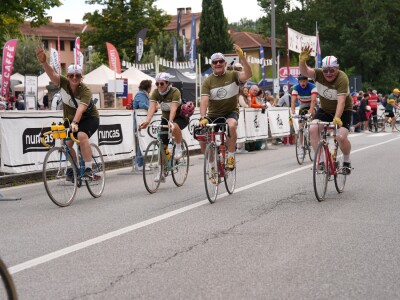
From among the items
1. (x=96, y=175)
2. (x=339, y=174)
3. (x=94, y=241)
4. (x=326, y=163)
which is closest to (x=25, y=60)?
(x=96, y=175)

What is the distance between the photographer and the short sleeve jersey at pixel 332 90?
1027cm

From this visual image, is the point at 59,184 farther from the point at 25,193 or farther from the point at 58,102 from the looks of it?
the point at 58,102

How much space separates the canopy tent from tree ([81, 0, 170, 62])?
3964 centimetres

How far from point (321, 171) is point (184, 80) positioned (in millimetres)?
24142

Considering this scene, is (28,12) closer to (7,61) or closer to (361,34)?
(7,61)

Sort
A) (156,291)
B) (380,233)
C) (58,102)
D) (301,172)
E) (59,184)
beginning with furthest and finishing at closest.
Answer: (58,102) → (301,172) → (59,184) → (380,233) → (156,291)

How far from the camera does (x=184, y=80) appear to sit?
33.8 m

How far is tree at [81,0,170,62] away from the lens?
75.9 m

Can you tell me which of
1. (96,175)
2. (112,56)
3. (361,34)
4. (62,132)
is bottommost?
(96,175)

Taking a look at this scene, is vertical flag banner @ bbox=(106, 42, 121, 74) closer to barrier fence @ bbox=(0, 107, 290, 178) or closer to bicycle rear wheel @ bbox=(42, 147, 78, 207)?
barrier fence @ bbox=(0, 107, 290, 178)

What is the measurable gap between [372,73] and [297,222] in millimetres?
68284

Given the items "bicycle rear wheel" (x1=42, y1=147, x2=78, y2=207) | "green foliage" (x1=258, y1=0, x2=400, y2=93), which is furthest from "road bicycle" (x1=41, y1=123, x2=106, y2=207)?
"green foliage" (x1=258, y1=0, x2=400, y2=93)

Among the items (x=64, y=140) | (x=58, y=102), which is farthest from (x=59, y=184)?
(x=58, y=102)

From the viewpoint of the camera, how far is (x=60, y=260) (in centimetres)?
644
